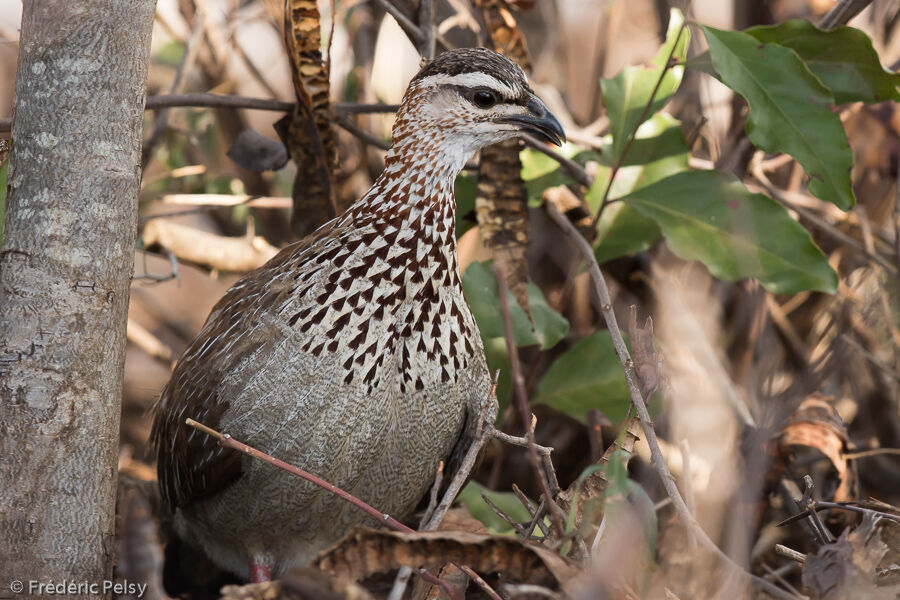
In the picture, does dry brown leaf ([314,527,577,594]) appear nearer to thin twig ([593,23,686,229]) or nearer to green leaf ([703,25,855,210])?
green leaf ([703,25,855,210])

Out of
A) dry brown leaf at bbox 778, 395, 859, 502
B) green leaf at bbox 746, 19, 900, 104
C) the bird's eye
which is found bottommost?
dry brown leaf at bbox 778, 395, 859, 502

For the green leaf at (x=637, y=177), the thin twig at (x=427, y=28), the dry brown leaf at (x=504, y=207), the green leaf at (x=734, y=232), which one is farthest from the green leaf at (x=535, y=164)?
the thin twig at (x=427, y=28)

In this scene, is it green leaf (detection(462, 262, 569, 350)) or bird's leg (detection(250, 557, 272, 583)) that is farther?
green leaf (detection(462, 262, 569, 350))

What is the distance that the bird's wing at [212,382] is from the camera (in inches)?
99.4

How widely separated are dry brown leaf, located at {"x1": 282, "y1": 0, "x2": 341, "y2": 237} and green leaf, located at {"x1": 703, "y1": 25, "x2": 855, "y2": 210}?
116cm

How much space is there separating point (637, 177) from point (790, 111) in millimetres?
760

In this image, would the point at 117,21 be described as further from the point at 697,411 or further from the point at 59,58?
the point at 697,411

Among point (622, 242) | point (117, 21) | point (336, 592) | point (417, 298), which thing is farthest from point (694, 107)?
point (336, 592)

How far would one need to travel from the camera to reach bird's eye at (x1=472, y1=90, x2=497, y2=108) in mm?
2561

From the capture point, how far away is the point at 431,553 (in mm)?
1747

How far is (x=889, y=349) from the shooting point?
3.83m

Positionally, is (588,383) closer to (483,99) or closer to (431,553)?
(483,99)

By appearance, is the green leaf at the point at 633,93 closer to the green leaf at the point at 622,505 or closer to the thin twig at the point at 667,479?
the thin twig at the point at 667,479

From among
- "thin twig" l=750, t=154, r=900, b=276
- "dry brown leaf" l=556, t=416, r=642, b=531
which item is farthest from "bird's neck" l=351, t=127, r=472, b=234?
"thin twig" l=750, t=154, r=900, b=276
